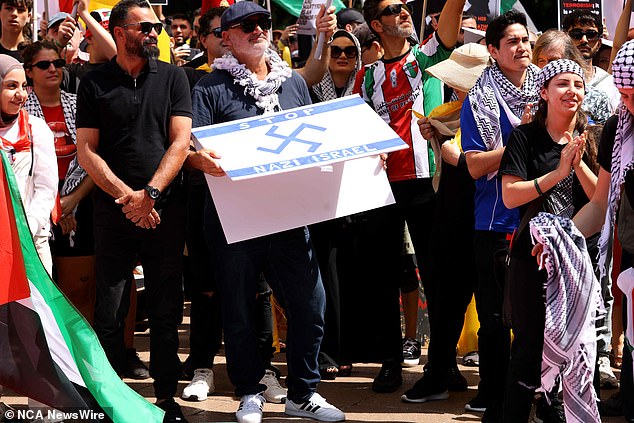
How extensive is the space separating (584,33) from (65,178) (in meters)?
4.02

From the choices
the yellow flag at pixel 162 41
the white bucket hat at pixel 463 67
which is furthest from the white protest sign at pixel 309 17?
the yellow flag at pixel 162 41

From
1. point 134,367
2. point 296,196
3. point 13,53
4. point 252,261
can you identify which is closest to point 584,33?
point 296,196

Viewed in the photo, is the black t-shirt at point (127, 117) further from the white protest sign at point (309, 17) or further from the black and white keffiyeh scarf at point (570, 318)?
the black and white keffiyeh scarf at point (570, 318)

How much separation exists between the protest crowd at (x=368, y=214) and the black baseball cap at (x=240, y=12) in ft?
0.04

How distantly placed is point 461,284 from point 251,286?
132cm

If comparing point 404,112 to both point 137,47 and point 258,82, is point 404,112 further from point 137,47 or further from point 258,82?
point 137,47

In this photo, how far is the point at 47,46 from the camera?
23.7 feet

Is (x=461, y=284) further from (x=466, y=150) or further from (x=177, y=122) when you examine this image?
(x=177, y=122)

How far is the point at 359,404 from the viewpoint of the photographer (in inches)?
261

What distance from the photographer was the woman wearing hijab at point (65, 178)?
7.13 metres

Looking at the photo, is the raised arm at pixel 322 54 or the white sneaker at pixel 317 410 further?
the raised arm at pixel 322 54

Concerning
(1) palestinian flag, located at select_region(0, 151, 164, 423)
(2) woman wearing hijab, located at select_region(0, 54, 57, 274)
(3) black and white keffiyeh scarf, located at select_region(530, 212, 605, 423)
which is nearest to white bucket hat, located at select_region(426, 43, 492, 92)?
(3) black and white keffiyeh scarf, located at select_region(530, 212, 605, 423)

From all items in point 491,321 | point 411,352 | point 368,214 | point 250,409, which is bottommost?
point 411,352

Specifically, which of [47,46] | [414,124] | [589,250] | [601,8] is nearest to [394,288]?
[414,124]
